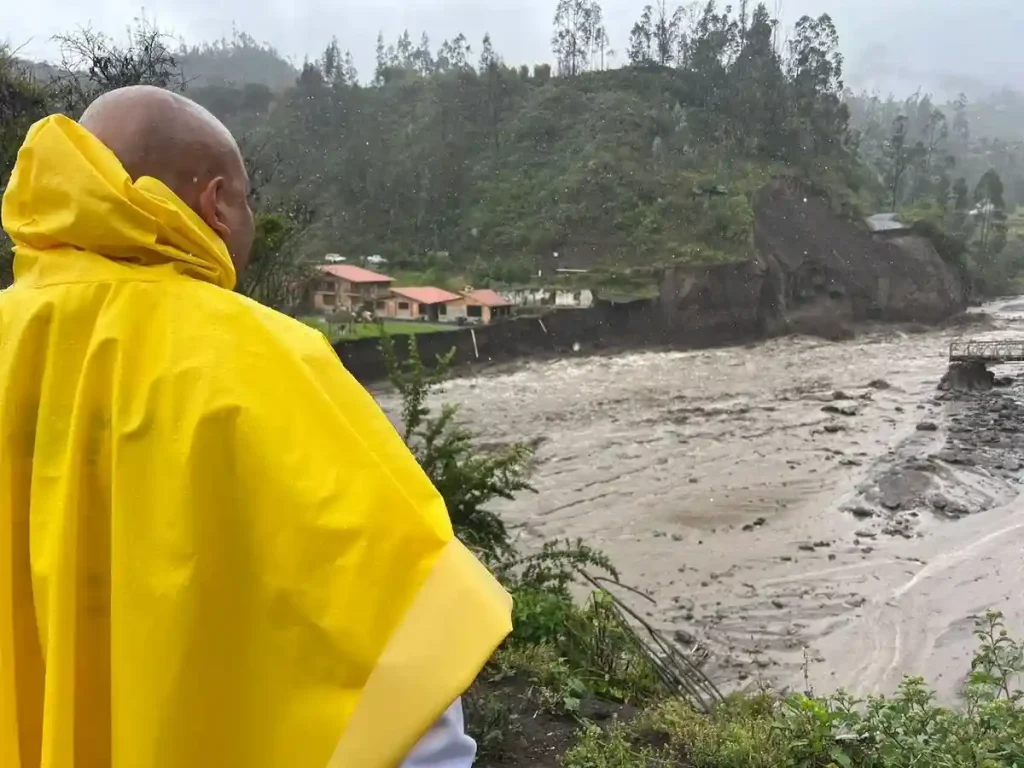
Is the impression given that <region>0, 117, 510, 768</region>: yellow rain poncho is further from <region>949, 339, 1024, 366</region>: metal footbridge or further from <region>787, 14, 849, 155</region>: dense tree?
<region>787, 14, 849, 155</region>: dense tree

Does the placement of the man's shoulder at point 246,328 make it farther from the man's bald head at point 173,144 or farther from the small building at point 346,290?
the small building at point 346,290

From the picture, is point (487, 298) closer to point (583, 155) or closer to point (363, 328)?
point (363, 328)

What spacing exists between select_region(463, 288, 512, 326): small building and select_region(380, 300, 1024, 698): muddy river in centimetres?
444

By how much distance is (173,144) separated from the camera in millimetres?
998

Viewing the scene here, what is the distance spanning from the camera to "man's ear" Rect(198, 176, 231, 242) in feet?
3.34

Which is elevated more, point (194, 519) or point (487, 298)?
point (194, 519)

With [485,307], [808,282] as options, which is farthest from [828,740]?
[808,282]

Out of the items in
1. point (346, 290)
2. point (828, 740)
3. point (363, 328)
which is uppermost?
point (828, 740)

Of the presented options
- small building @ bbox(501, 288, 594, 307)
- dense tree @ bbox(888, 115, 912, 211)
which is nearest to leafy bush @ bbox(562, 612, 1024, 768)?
small building @ bbox(501, 288, 594, 307)

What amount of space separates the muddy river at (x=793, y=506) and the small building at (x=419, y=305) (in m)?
5.51

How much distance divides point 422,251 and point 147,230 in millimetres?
40126

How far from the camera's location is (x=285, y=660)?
32.8 inches

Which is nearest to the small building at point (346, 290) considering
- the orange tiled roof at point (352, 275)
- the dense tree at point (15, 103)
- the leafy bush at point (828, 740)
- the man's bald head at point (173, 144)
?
the orange tiled roof at point (352, 275)

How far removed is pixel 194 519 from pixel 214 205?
1.28 feet
